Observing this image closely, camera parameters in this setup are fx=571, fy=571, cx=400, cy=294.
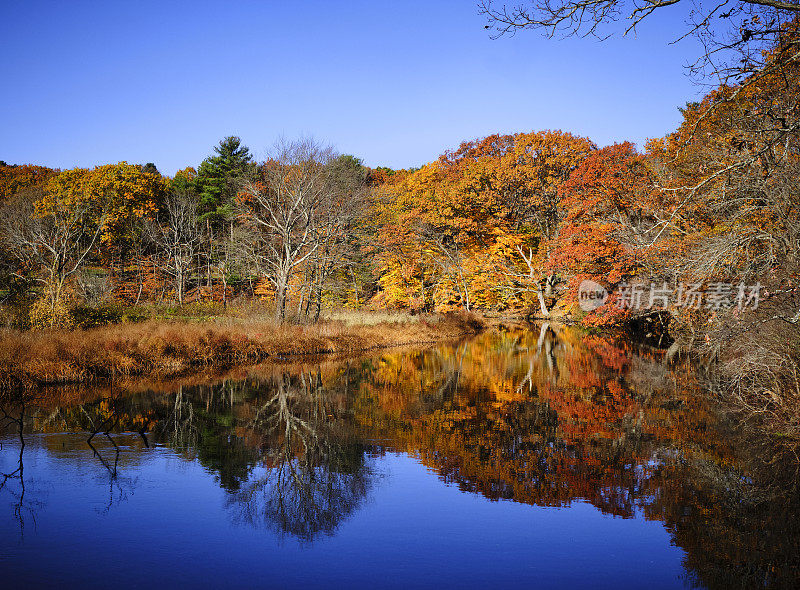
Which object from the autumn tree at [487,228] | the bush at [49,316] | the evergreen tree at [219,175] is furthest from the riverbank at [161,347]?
the evergreen tree at [219,175]

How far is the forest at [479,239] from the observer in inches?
533

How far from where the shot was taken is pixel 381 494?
30.4 feet

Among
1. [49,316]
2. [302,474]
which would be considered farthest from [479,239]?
[302,474]

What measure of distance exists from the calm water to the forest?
3538mm

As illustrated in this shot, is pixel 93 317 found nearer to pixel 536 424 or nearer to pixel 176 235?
pixel 536 424

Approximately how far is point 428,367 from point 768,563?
1742 cm

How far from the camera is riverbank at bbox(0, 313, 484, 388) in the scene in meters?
17.4

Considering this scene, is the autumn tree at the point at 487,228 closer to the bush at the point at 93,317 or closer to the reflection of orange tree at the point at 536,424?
the reflection of orange tree at the point at 536,424

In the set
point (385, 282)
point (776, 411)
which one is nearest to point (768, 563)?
point (776, 411)

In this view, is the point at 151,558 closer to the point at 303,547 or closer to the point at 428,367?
the point at 303,547

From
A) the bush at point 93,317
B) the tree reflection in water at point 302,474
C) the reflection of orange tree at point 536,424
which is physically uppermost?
the bush at point 93,317

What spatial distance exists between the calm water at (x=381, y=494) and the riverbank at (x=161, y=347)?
72.4 inches

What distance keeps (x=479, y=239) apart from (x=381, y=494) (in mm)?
39142

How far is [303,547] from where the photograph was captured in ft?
23.7
